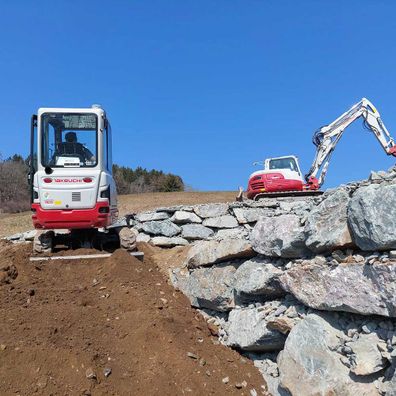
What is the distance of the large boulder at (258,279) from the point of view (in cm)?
538

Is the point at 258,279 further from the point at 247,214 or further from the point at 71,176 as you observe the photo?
the point at 71,176

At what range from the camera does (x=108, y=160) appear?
904 centimetres

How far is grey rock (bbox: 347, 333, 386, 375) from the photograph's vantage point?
3.86m

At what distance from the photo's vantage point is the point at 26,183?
40.4 metres

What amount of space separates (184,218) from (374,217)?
5.53 metres

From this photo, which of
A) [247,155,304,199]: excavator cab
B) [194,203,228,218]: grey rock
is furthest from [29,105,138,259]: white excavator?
[247,155,304,199]: excavator cab

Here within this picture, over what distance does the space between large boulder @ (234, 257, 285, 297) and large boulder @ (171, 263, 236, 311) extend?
0.85 ft

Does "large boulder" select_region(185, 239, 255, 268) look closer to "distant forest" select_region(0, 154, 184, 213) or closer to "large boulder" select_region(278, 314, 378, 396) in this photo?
"large boulder" select_region(278, 314, 378, 396)

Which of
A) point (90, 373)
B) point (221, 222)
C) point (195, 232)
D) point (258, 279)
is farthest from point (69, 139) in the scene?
point (90, 373)

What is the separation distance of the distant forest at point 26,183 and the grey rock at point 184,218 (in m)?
24.2

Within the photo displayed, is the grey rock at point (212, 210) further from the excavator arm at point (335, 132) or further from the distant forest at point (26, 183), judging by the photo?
the distant forest at point (26, 183)

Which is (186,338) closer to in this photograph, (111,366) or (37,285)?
(111,366)

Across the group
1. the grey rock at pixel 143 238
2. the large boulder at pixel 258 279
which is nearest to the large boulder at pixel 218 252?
the large boulder at pixel 258 279

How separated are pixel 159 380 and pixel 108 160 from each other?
5.35m
